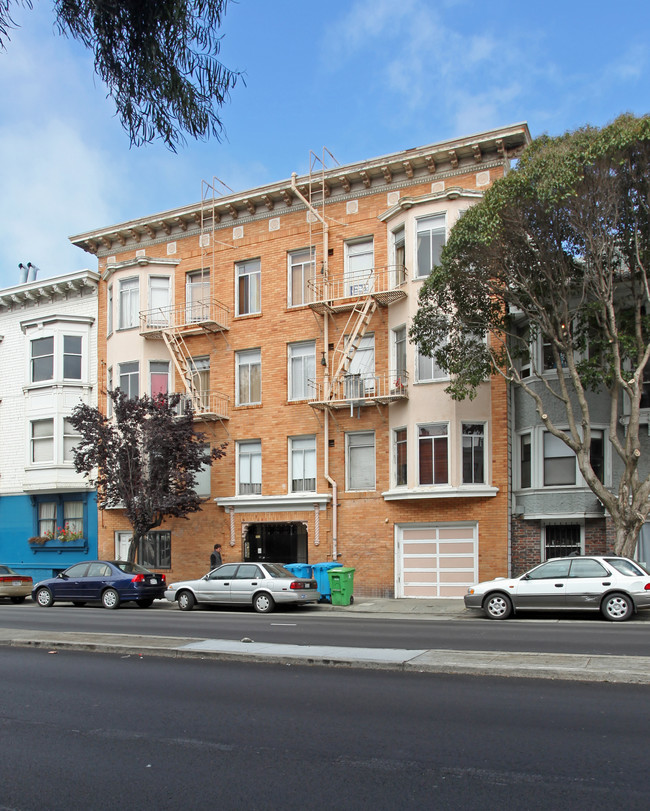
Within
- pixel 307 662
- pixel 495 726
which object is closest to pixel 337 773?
pixel 495 726

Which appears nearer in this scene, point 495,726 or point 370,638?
point 495,726

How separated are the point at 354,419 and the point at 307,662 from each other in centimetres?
1584

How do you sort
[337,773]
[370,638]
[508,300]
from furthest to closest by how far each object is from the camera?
[508,300] → [370,638] → [337,773]

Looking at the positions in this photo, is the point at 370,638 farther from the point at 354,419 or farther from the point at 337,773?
the point at 354,419

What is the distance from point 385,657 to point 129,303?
23.2 metres

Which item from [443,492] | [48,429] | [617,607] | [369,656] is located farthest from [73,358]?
[369,656]

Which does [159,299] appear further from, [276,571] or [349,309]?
[276,571]

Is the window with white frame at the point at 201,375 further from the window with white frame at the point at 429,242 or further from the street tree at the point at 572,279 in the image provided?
the street tree at the point at 572,279

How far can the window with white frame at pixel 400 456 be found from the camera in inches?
1001

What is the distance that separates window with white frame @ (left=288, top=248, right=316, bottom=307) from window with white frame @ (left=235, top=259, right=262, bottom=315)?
1.26 metres

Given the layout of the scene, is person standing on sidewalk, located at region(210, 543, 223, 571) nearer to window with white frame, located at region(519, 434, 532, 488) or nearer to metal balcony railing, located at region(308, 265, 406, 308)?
metal balcony railing, located at region(308, 265, 406, 308)

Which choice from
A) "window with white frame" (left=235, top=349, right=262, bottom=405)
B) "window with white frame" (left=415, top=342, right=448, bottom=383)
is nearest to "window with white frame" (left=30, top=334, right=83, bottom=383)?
"window with white frame" (left=235, top=349, right=262, bottom=405)

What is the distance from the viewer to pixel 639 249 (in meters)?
19.0

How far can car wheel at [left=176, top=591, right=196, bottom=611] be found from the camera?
22266 millimetres
